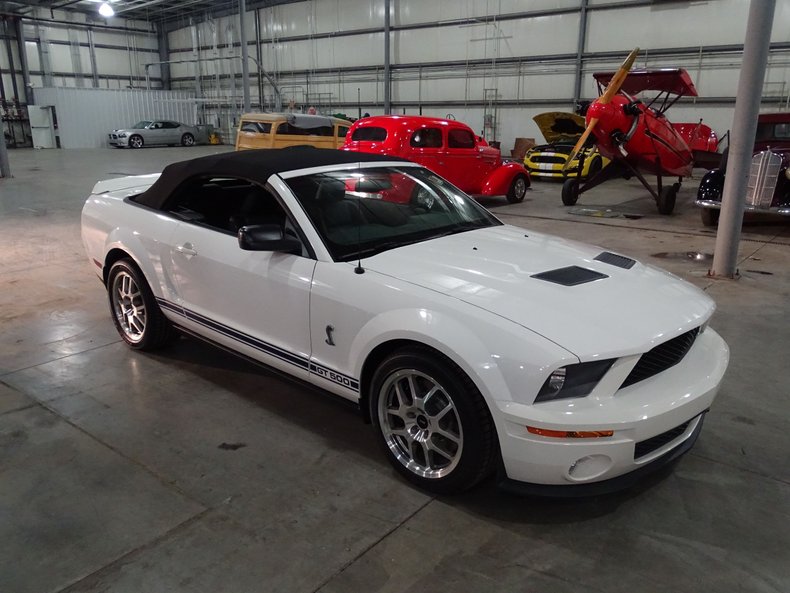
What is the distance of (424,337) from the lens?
244cm

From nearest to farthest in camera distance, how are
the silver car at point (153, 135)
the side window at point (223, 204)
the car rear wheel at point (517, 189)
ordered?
the side window at point (223, 204) < the car rear wheel at point (517, 189) < the silver car at point (153, 135)

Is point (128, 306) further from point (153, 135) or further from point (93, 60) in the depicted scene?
point (93, 60)

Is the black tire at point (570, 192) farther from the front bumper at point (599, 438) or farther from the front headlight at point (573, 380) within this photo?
the front headlight at point (573, 380)

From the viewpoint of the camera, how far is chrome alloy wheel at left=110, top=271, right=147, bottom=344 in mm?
4180

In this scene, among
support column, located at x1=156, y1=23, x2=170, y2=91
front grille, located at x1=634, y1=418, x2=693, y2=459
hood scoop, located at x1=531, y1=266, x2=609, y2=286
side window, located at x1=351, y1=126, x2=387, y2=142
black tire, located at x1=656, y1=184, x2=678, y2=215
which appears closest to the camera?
front grille, located at x1=634, y1=418, x2=693, y2=459

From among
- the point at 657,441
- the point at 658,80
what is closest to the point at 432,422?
the point at 657,441

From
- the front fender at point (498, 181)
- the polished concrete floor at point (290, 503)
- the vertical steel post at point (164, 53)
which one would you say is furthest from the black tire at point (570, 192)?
the vertical steel post at point (164, 53)

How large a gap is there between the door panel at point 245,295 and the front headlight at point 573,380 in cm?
125

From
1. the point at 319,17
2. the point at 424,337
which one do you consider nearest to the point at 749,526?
the point at 424,337

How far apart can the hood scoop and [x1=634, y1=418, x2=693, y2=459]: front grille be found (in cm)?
72

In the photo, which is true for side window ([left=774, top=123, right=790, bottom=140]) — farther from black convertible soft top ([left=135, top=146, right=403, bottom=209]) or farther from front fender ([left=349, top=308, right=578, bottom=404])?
front fender ([left=349, top=308, right=578, bottom=404])

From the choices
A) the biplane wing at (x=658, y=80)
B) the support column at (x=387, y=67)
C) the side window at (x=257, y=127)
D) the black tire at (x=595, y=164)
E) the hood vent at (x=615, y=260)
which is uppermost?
the support column at (x=387, y=67)

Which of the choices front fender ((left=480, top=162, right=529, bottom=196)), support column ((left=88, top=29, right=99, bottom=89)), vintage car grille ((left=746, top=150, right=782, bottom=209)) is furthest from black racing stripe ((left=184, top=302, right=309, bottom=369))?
support column ((left=88, top=29, right=99, bottom=89))

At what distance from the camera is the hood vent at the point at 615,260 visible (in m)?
3.12
